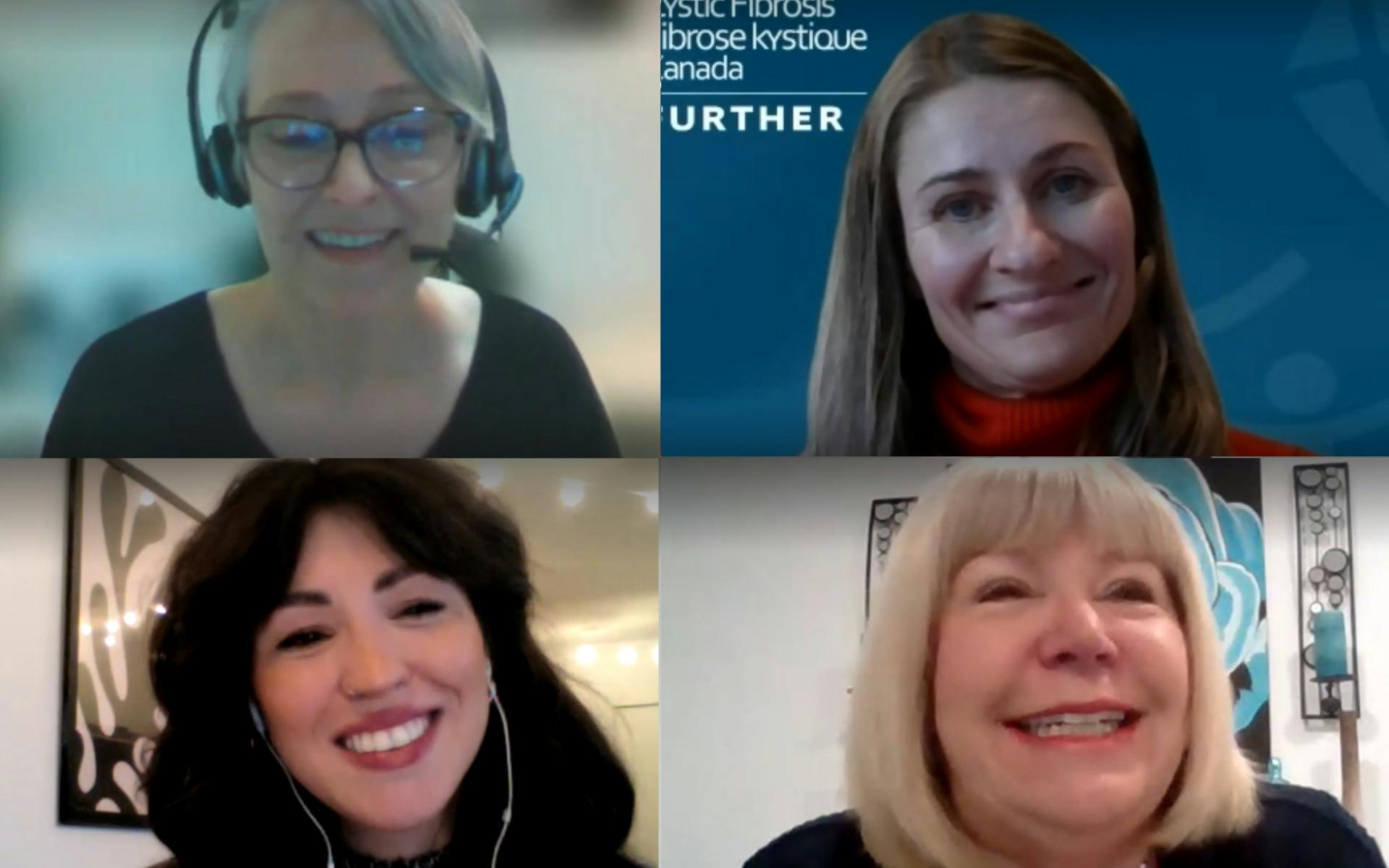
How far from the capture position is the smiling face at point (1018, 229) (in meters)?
1.66

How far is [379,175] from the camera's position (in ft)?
5.54

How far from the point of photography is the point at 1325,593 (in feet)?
5.49

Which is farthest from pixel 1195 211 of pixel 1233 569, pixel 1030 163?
pixel 1233 569

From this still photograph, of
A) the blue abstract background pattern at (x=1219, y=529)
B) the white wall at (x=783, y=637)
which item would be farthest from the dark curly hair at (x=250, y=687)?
the blue abstract background pattern at (x=1219, y=529)

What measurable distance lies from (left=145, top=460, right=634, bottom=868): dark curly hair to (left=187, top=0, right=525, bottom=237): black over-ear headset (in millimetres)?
368

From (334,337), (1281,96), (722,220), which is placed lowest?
(334,337)

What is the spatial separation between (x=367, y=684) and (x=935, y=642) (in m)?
0.75

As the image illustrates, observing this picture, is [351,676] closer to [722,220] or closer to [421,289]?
[421,289]

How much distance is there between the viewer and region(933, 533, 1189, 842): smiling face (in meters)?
1.60

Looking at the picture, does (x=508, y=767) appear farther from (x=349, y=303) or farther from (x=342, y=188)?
(x=342, y=188)

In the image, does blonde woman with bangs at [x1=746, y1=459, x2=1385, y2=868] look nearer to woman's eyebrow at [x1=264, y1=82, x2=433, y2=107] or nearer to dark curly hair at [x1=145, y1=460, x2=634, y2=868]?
dark curly hair at [x1=145, y1=460, x2=634, y2=868]

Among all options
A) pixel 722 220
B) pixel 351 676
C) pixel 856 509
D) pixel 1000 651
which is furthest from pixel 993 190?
pixel 351 676

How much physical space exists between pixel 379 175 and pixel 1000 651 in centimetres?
105

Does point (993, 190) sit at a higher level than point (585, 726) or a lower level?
higher
